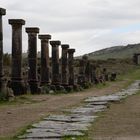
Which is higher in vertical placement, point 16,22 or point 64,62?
point 16,22

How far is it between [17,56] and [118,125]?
13.4m

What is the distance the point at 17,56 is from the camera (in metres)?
27.8

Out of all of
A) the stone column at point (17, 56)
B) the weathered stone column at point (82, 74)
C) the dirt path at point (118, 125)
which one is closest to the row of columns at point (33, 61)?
the stone column at point (17, 56)

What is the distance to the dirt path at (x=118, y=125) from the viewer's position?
42.3 ft

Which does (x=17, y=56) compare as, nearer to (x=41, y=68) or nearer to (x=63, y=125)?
(x=41, y=68)

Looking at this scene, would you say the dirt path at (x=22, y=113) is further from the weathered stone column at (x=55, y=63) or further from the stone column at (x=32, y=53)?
the weathered stone column at (x=55, y=63)

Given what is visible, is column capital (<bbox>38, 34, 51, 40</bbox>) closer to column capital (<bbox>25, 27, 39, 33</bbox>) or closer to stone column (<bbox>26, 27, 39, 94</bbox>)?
stone column (<bbox>26, 27, 39, 94</bbox>)

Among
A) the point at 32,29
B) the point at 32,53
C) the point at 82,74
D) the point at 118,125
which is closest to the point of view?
the point at 118,125

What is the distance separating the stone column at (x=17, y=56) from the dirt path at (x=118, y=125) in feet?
23.8

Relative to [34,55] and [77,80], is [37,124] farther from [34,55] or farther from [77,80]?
[77,80]

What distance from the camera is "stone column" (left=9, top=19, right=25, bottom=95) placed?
2705cm

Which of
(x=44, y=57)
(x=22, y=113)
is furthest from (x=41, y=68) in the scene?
(x=22, y=113)

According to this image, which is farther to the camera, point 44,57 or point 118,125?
point 44,57

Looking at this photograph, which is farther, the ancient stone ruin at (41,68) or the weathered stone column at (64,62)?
the weathered stone column at (64,62)
